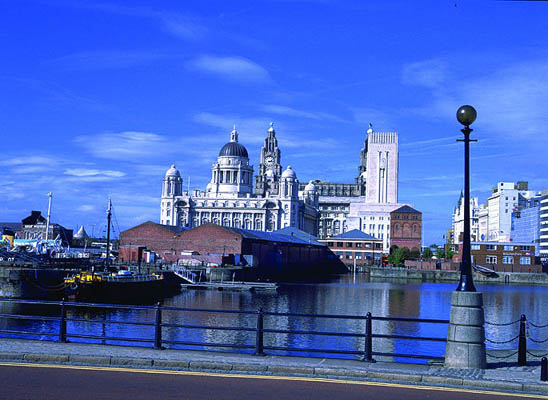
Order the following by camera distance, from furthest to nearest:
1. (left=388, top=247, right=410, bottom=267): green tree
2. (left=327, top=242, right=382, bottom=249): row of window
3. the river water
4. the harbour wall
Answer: (left=327, top=242, right=382, bottom=249): row of window, (left=388, top=247, right=410, bottom=267): green tree, the harbour wall, the river water

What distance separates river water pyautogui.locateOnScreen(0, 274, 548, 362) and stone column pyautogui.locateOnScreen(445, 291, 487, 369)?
18.0m

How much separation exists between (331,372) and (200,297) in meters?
59.2

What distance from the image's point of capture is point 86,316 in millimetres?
52344

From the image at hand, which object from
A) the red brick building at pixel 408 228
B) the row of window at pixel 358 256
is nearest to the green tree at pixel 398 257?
the row of window at pixel 358 256

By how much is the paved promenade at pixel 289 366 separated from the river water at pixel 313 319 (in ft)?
58.3

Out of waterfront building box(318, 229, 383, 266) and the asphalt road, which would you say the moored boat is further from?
waterfront building box(318, 229, 383, 266)

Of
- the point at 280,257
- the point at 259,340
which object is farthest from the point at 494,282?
the point at 259,340

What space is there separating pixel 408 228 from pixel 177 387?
173 meters

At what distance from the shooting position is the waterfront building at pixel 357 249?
6609 inches

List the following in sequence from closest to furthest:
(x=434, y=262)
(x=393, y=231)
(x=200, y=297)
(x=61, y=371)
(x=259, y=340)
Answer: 1. (x=61, y=371)
2. (x=259, y=340)
3. (x=200, y=297)
4. (x=434, y=262)
5. (x=393, y=231)

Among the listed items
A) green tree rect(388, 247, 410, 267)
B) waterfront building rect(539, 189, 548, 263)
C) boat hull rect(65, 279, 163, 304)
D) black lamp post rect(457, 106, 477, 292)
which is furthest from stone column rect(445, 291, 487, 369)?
waterfront building rect(539, 189, 548, 263)

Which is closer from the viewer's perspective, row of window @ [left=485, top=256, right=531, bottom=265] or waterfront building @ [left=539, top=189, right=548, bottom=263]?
row of window @ [left=485, top=256, right=531, bottom=265]

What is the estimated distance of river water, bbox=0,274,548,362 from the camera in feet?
129

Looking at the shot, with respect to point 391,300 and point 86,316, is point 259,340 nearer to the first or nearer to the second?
point 86,316
